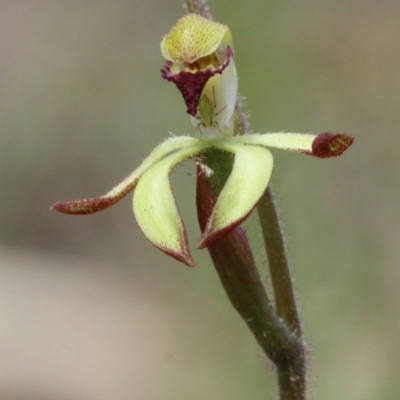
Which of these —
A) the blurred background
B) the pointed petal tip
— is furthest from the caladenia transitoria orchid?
the blurred background

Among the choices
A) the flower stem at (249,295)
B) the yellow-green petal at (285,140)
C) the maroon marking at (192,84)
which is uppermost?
the maroon marking at (192,84)

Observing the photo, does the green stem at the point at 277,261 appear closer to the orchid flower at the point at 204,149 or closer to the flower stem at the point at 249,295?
the flower stem at the point at 249,295

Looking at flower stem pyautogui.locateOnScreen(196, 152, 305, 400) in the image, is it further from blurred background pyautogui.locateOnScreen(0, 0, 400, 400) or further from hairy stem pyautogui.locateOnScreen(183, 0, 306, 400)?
blurred background pyautogui.locateOnScreen(0, 0, 400, 400)

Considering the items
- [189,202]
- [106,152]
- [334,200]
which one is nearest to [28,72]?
[106,152]

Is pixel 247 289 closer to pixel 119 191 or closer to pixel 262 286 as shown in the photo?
pixel 262 286

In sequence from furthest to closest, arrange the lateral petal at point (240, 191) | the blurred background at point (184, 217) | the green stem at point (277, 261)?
the blurred background at point (184, 217) → the green stem at point (277, 261) → the lateral petal at point (240, 191)

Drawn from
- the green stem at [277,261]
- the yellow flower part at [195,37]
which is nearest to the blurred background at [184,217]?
the green stem at [277,261]

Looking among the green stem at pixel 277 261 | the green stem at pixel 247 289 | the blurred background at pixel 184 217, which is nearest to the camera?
the green stem at pixel 247 289

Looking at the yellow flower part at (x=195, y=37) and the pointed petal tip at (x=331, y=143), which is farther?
the yellow flower part at (x=195, y=37)
